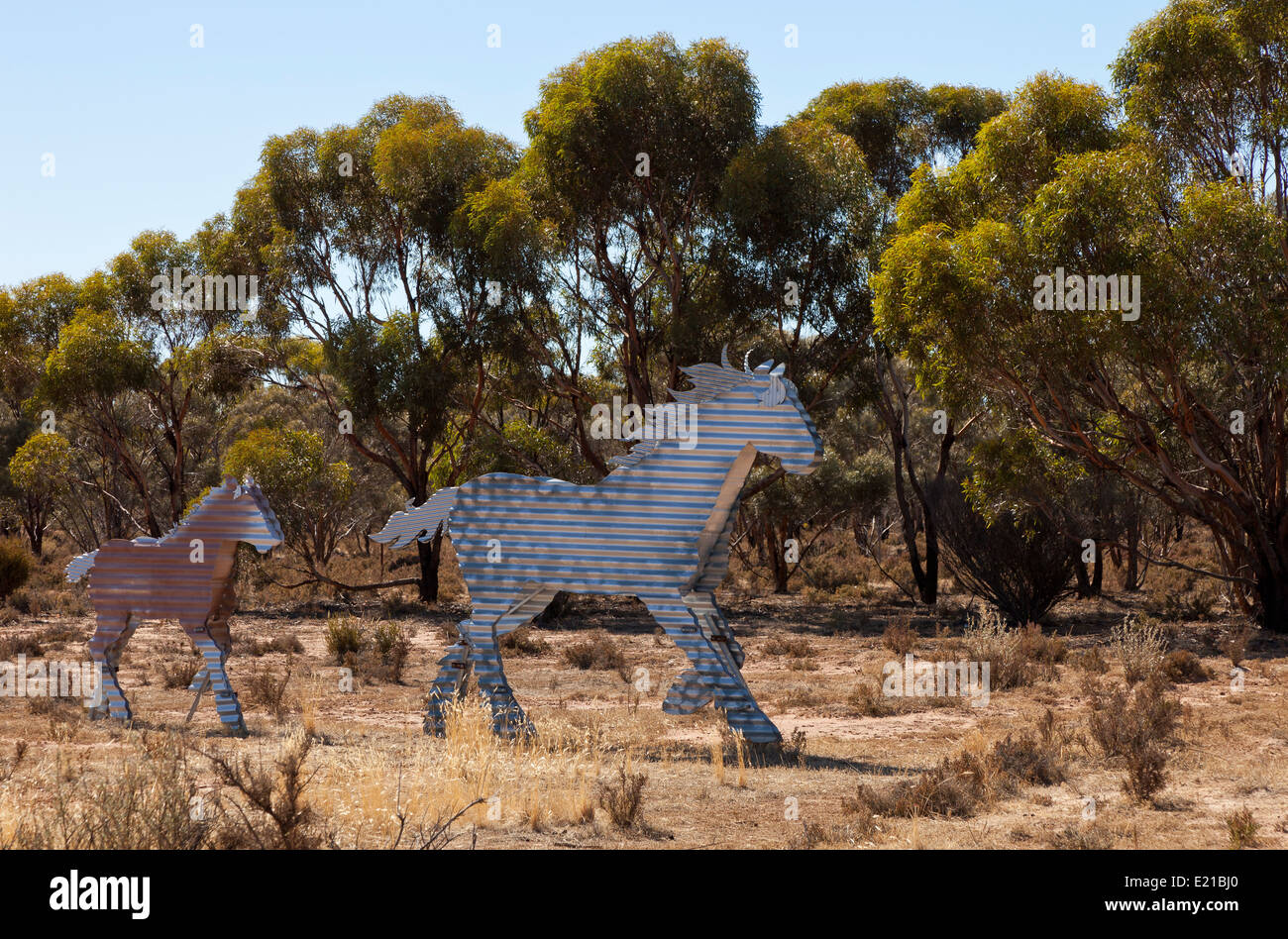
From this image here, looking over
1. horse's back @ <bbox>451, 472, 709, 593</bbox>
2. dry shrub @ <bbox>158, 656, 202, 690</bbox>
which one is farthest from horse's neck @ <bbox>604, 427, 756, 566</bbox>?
dry shrub @ <bbox>158, 656, 202, 690</bbox>

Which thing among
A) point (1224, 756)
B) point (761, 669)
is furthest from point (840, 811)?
point (761, 669)

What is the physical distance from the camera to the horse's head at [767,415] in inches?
353

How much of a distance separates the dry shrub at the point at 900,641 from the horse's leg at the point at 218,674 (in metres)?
11.0

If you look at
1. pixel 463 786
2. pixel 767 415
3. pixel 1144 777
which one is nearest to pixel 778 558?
pixel 767 415

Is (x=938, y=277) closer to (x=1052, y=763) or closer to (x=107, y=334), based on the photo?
(x=1052, y=763)

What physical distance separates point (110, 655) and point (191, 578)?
121cm

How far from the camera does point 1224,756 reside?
9438mm

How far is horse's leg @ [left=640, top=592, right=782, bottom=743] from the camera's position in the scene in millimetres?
9164

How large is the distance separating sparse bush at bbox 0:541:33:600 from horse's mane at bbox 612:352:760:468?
2311 centimetres

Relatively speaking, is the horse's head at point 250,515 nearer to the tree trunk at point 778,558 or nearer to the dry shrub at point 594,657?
the dry shrub at point 594,657

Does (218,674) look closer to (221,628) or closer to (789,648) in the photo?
(221,628)

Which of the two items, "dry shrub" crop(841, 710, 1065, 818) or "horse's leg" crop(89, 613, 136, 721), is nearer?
"dry shrub" crop(841, 710, 1065, 818)

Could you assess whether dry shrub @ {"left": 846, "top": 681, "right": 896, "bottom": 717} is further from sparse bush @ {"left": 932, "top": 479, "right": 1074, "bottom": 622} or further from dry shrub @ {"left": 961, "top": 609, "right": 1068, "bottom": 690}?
sparse bush @ {"left": 932, "top": 479, "right": 1074, "bottom": 622}

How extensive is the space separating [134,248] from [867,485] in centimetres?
2277
